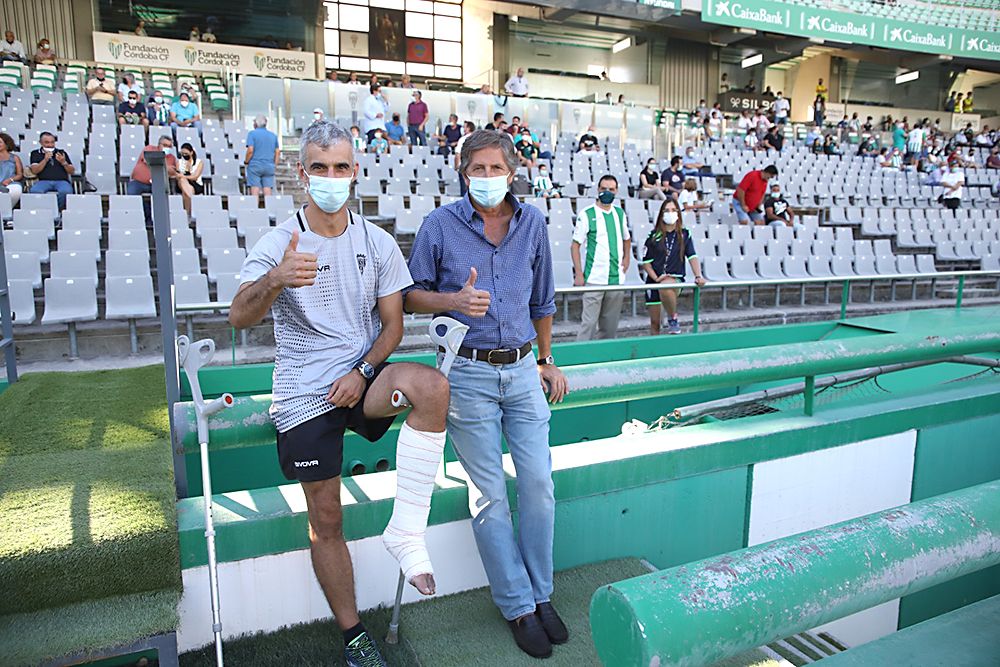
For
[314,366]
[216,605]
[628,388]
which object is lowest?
Result: [216,605]

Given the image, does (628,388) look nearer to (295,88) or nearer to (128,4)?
(295,88)

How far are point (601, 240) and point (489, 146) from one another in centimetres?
448

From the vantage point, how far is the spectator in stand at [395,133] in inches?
623

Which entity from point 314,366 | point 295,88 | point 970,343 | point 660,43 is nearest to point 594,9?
point 660,43

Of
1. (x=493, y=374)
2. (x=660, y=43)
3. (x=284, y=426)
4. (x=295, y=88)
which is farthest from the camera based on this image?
(x=660, y=43)

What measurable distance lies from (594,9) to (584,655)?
24.2 m

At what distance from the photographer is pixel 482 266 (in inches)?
106

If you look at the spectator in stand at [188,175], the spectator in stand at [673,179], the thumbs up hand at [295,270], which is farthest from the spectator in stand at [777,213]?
the thumbs up hand at [295,270]

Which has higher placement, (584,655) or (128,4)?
(128,4)

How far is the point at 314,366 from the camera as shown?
7.73ft

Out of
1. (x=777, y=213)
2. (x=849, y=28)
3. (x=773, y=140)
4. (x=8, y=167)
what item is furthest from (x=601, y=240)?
(x=849, y=28)

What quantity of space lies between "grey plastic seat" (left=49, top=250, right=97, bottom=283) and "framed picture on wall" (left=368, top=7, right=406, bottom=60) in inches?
863

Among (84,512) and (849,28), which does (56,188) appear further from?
(849,28)

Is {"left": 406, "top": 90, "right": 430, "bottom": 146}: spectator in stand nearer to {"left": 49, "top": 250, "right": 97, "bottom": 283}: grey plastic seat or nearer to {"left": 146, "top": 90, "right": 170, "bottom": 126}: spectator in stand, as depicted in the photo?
{"left": 146, "top": 90, "right": 170, "bottom": 126}: spectator in stand
